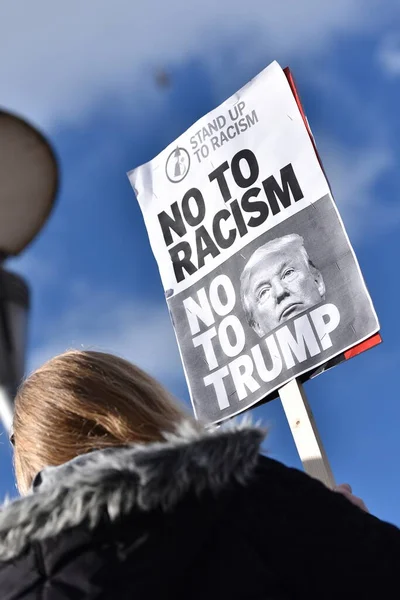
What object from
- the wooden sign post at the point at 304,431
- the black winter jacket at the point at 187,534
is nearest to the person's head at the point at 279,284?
the wooden sign post at the point at 304,431

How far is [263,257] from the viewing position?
3111 millimetres

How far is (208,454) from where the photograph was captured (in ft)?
3.93

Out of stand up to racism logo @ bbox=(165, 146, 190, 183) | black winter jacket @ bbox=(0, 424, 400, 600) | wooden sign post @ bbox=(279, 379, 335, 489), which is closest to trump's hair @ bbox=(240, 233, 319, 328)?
wooden sign post @ bbox=(279, 379, 335, 489)

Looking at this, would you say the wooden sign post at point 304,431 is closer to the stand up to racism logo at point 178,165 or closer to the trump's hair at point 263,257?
the trump's hair at point 263,257

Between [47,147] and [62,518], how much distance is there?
A: 679 mm

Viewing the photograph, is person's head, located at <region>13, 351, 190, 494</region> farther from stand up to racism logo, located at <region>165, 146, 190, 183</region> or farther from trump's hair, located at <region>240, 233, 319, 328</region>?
stand up to racism logo, located at <region>165, 146, 190, 183</region>

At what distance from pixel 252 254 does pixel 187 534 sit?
2.09m

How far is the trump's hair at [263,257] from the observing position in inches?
119

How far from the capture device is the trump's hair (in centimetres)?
301

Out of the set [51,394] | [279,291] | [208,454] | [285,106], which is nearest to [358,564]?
[208,454]

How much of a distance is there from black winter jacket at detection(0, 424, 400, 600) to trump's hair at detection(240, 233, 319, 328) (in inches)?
72.9

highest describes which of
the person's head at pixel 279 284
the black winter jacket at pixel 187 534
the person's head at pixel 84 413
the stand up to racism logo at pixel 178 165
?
the stand up to racism logo at pixel 178 165

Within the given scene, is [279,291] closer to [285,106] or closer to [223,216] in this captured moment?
[223,216]

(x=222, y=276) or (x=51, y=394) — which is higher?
(x=222, y=276)
